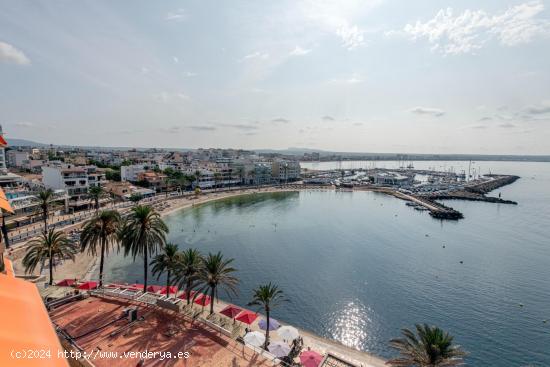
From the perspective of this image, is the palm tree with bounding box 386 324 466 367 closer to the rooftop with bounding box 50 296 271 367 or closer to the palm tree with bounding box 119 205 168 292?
the rooftop with bounding box 50 296 271 367

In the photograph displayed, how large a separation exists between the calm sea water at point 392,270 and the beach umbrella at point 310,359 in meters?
8.26

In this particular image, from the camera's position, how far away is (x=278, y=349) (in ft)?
85.0

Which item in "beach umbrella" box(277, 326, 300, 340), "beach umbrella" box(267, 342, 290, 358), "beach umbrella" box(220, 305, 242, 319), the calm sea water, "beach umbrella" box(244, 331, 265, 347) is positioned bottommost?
the calm sea water

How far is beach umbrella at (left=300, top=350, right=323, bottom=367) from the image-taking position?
83.9 ft

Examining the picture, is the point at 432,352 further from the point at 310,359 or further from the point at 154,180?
the point at 154,180

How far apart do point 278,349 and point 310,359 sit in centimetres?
327

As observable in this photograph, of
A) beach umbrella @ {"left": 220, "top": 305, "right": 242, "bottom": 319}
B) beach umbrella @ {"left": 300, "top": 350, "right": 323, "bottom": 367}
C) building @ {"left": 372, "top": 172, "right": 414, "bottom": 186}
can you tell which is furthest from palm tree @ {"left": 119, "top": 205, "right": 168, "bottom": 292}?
building @ {"left": 372, "top": 172, "right": 414, "bottom": 186}

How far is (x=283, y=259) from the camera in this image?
55.7 meters

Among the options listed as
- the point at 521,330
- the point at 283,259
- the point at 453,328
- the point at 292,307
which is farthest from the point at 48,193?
the point at 521,330

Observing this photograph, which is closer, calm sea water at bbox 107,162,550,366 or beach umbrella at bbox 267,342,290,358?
beach umbrella at bbox 267,342,290,358

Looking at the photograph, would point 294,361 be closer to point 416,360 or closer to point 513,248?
point 416,360

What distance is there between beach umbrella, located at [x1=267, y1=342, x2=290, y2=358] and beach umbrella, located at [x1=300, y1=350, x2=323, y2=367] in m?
1.79

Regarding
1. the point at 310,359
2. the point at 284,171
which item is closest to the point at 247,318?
the point at 310,359

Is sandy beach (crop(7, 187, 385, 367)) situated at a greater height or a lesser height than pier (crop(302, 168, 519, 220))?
lesser
